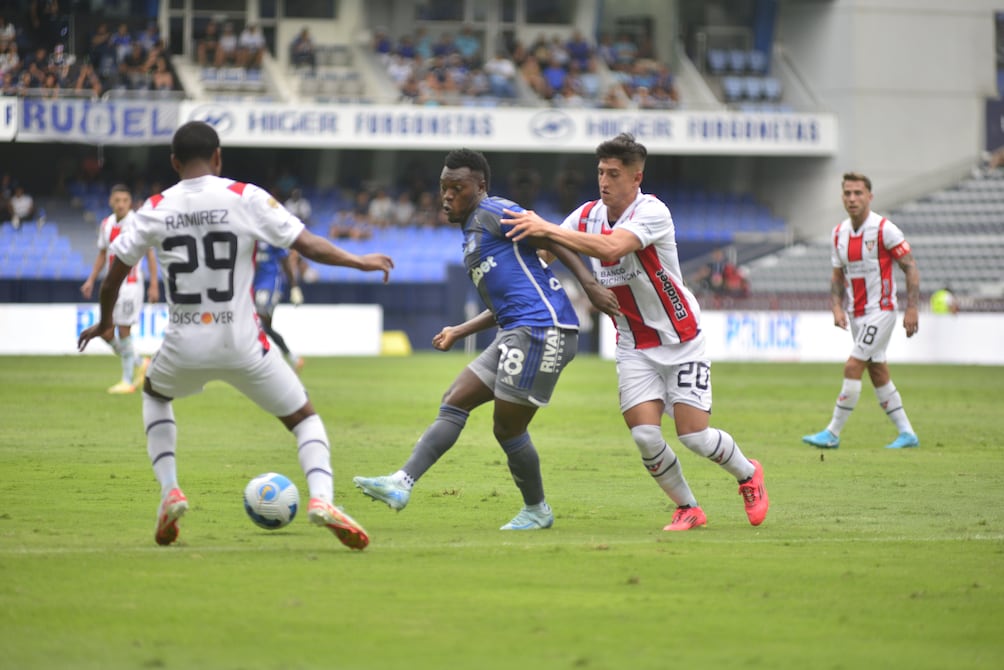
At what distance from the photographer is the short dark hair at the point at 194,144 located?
7660 mm

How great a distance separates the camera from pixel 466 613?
20.9 feet

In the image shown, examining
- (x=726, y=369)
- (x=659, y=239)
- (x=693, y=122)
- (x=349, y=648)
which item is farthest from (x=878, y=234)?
(x=693, y=122)

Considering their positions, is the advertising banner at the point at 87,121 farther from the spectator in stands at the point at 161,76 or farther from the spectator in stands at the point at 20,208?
the spectator in stands at the point at 20,208

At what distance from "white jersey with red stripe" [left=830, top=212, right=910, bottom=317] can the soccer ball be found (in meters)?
8.23

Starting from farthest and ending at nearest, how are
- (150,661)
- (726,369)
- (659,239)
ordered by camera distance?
1. (726,369)
2. (659,239)
3. (150,661)

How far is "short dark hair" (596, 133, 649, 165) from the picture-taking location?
8.97 meters

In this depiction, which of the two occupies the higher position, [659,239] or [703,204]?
[659,239]

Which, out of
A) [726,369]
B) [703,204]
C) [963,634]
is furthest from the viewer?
[703,204]

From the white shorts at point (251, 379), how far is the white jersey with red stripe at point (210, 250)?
0.05m

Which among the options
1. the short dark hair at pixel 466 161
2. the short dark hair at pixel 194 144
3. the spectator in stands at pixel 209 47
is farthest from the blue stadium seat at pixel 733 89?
the short dark hair at pixel 194 144

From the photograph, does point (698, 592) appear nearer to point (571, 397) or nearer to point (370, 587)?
point (370, 587)

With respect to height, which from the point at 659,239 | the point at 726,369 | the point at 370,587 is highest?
the point at 659,239

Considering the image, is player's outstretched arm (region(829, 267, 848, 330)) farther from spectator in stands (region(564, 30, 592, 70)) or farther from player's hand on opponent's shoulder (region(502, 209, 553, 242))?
spectator in stands (region(564, 30, 592, 70))

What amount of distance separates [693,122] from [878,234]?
30491mm
